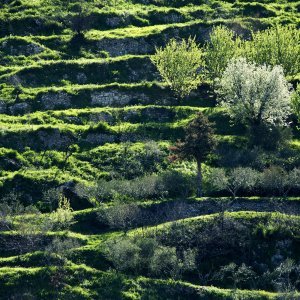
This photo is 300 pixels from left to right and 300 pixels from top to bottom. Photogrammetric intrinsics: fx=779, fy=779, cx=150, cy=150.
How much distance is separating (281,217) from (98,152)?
3181 centimetres

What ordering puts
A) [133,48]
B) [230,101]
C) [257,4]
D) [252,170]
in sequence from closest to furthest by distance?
1. [252,170]
2. [230,101]
3. [133,48]
4. [257,4]

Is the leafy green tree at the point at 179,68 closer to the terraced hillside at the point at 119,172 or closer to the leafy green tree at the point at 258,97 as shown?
the terraced hillside at the point at 119,172

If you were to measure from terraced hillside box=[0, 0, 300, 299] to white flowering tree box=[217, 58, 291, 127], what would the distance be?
12.2ft

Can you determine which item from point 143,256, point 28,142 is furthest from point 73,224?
point 28,142

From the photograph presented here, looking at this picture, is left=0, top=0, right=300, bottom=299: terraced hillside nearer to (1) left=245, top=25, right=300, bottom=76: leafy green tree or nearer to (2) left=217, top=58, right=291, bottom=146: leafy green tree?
(2) left=217, top=58, right=291, bottom=146: leafy green tree

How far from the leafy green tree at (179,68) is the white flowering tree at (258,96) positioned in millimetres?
9777

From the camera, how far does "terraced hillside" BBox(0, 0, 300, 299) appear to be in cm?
9506

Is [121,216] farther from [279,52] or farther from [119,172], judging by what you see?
[279,52]

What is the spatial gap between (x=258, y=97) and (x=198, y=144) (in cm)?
1838

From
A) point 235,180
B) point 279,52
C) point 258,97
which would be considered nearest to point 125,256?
point 235,180

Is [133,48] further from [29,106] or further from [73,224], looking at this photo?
[73,224]

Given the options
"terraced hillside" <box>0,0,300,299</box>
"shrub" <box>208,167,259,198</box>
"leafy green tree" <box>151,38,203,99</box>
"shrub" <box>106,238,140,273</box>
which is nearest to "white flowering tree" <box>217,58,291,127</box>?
"terraced hillside" <box>0,0,300,299</box>

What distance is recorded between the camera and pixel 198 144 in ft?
360

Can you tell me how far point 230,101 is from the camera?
12875cm
